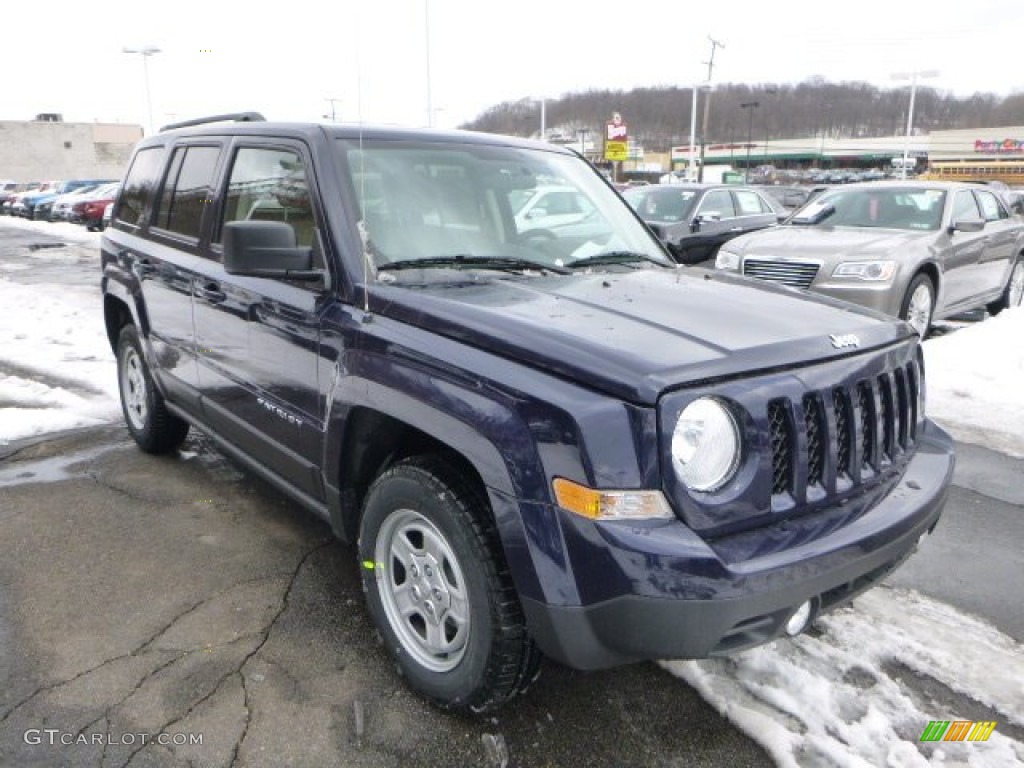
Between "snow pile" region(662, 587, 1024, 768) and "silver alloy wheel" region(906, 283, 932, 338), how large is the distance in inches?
204

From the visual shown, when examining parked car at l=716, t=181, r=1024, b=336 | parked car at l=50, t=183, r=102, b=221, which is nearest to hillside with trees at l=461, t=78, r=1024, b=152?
parked car at l=50, t=183, r=102, b=221

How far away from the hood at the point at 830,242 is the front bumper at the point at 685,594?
6139mm

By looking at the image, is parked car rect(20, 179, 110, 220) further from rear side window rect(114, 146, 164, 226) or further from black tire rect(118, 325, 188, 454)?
black tire rect(118, 325, 188, 454)

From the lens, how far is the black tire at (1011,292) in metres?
10.2

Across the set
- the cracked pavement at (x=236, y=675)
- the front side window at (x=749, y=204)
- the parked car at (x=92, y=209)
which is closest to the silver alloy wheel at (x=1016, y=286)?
the front side window at (x=749, y=204)

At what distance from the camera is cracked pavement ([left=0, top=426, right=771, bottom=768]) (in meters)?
2.49

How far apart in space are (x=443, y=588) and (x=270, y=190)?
188 cm

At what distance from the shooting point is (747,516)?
2148 millimetres

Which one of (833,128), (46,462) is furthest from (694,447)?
(833,128)

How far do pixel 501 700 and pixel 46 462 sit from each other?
3.79 metres

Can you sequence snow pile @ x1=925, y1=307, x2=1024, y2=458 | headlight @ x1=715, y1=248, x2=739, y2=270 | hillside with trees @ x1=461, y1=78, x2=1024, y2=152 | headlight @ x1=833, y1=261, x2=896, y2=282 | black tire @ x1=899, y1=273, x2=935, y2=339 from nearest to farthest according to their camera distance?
snow pile @ x1=925, y1=307, x2=1024, y2=458 < headlight @ x1=833, y1=261, x2=896, y2=282 < black tire @ x1=899, y1=273, x2=935, y2=339 < headlight @ x1=715, y1=248, x2=739, y2=270 < hillside with trees @ x1=461, y1=78, x2=1024, y2=152

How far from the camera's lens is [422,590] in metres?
2.65

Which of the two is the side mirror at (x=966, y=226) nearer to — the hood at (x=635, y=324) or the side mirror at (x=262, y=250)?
the hood at (x=635, y=324)

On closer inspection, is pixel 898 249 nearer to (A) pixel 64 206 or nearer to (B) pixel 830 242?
(B) pixel 830 242
